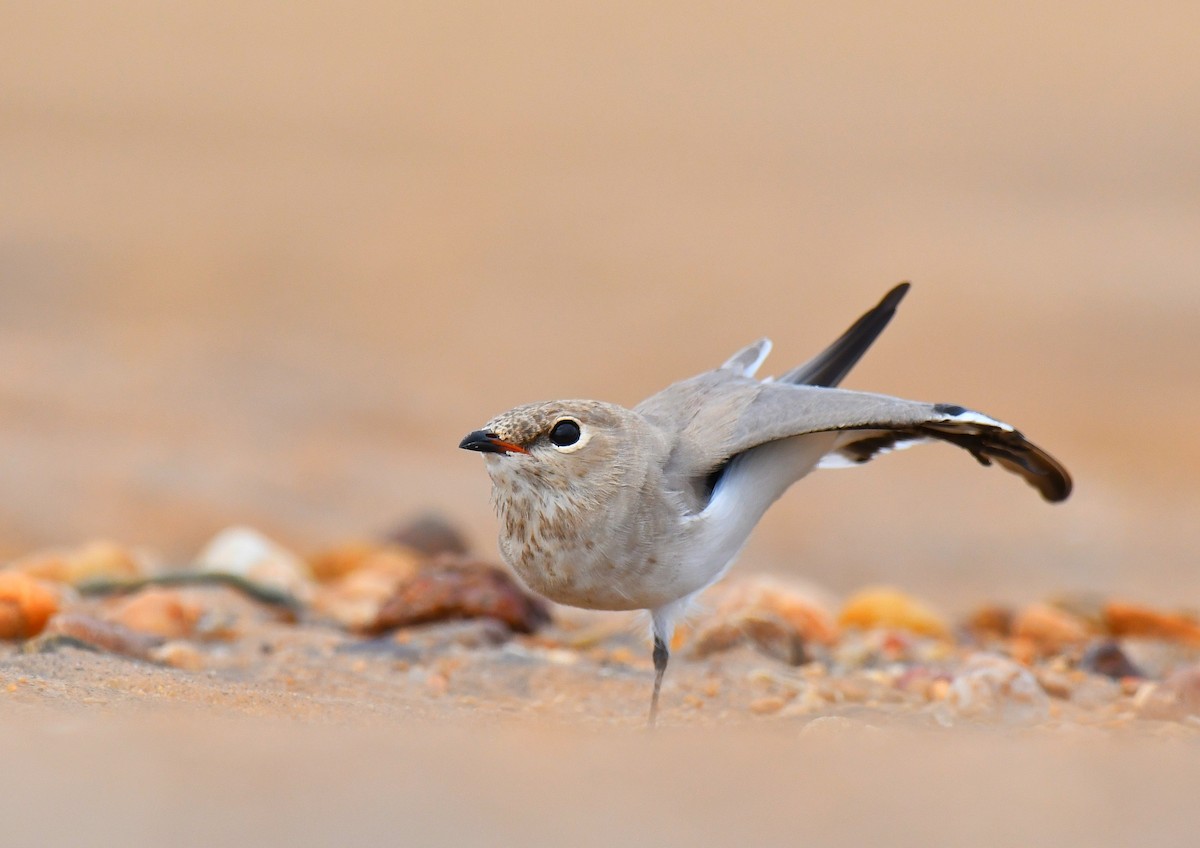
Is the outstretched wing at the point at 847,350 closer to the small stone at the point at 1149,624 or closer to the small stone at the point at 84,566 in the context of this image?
the small stone at the point at 1149,624

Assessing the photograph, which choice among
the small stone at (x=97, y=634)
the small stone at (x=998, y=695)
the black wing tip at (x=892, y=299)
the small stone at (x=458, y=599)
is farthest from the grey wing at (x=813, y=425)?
the small stone at (x=97, y=634)

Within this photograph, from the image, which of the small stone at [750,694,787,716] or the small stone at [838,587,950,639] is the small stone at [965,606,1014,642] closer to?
the small stone at [838,587,950,639]

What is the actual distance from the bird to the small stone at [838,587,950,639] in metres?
2.20

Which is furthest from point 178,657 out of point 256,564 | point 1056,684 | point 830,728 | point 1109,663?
point 1109,663

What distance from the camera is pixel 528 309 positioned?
1356cm

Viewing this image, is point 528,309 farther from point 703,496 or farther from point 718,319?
point 703,496

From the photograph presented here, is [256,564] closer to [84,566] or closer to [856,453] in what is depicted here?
[84,566]

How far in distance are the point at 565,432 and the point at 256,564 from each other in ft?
12.1

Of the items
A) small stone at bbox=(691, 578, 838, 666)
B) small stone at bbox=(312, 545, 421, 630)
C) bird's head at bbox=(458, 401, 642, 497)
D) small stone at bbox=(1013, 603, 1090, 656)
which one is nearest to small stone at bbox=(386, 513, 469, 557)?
small stone at bbox=(312, 545, 421, 630)

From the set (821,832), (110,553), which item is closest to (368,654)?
(110,553)

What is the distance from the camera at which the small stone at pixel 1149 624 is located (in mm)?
7605

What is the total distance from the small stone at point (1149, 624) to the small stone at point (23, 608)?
17.9 feet

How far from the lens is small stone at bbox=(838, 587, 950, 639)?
7777mm

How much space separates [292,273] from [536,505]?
9.43 m
